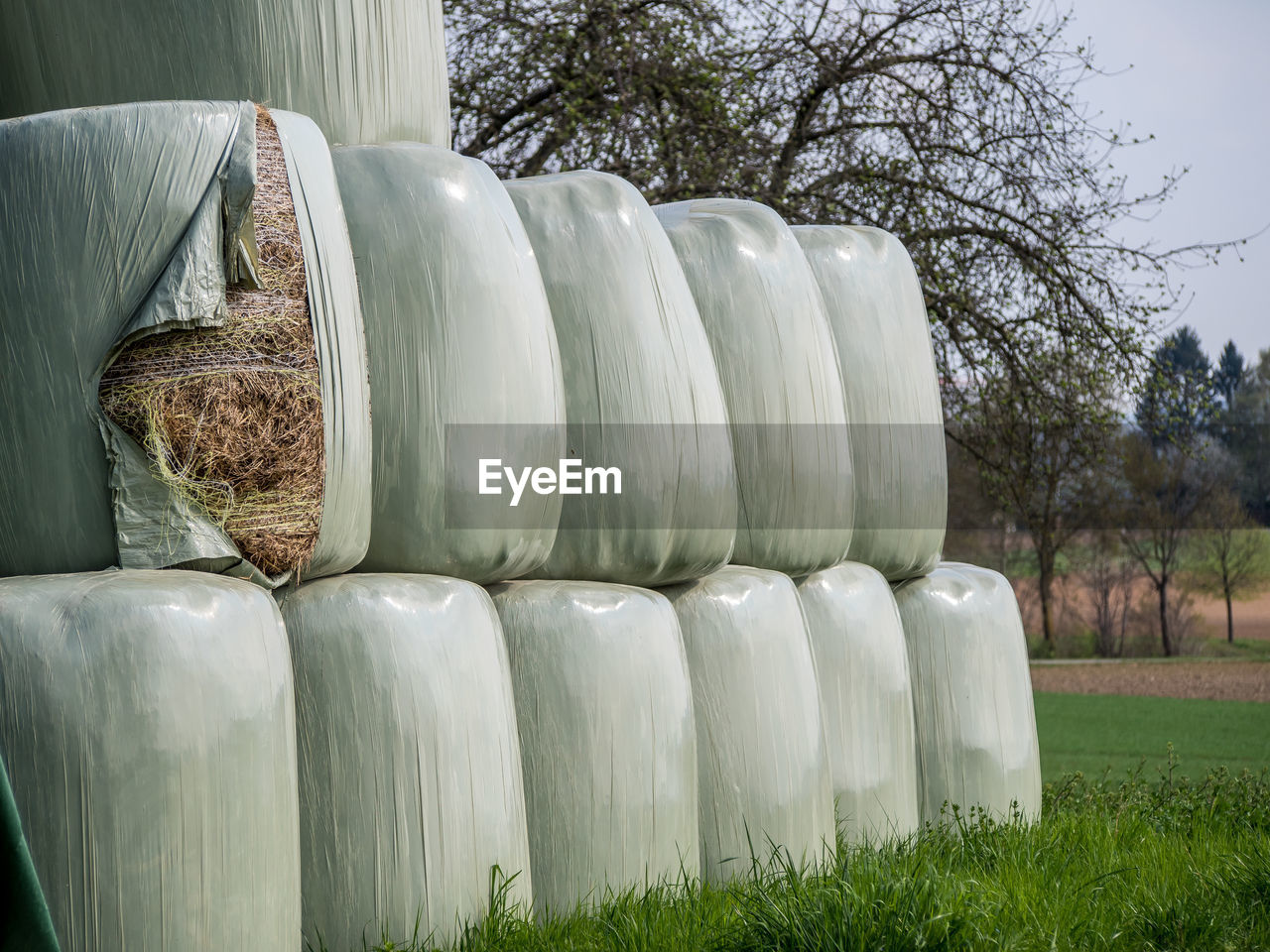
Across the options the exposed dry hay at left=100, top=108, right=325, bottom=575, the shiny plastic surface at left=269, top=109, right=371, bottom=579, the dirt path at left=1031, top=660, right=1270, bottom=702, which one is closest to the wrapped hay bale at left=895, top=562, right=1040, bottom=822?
the shiny plastic surface at left=269, top=109, right=371, bottom=579

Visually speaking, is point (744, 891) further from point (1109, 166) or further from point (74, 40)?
point (1109, 166)

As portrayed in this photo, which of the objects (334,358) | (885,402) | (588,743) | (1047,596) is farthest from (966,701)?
(1047,596)

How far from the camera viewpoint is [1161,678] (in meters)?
16.0

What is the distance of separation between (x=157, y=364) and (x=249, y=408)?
0.18m

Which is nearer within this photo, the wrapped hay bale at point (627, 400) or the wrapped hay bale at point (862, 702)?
the wrapped hay bale at point (627, 400)

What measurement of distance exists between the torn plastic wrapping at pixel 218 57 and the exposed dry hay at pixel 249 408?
0.53 meters

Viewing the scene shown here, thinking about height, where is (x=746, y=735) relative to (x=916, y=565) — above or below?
below

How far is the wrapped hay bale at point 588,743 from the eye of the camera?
2.76 meters

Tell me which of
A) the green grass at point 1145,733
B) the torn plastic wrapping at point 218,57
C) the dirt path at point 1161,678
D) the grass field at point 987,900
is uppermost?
the torn plastic wrapping at point 218,57

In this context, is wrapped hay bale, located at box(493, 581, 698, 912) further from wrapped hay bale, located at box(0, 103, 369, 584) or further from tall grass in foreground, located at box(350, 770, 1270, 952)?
wrapped hay bale, located at box(0, 103, 369, 584)

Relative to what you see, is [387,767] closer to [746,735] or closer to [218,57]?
[746,735]

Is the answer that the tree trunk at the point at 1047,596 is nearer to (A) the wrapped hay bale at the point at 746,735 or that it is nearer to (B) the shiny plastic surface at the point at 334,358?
(A) the wrapped hay bale at the point at 746,735

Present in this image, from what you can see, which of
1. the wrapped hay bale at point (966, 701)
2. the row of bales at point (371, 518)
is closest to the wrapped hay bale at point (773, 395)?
the row of bales at point (371, 518)

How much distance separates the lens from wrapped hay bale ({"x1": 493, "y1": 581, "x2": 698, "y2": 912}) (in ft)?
9.04
